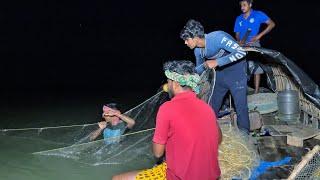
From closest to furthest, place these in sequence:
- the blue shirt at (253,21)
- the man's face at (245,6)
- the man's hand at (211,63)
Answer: the man's hand at (211,63)
the man's face at (245,6)
the blue shirt at (253,21)

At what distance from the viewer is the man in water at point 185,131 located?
3.15 metres

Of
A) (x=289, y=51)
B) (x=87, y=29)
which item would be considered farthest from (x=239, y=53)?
(x=87, y=29)

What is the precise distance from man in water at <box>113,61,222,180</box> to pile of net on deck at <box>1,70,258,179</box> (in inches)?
58.6

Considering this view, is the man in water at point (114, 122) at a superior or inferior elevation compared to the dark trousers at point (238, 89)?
inferior

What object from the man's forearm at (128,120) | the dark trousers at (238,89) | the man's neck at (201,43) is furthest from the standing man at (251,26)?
the man's forearm at (128,120)

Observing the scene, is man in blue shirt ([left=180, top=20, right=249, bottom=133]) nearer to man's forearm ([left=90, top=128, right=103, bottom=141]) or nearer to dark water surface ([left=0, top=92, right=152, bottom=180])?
dark water surface ([left=0, top=92, right=152, bottom=180])

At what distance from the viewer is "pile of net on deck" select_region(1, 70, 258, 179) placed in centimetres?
500

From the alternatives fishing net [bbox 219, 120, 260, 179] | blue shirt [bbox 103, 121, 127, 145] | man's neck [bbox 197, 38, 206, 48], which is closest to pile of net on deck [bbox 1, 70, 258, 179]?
fishing net [bbox 219, 120, 260, 179]

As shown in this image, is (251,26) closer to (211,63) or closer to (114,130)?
(211,63)

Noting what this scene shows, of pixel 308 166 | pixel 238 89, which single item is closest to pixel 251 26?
Result: pixel 238 89

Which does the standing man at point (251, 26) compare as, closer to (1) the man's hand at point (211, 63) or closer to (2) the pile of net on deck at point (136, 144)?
(2) the pile of net on deck at point (136, 144)

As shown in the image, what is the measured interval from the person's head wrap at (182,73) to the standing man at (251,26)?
154 inches

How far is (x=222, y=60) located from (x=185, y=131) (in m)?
2.17

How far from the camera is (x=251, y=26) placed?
7246 millimetres
